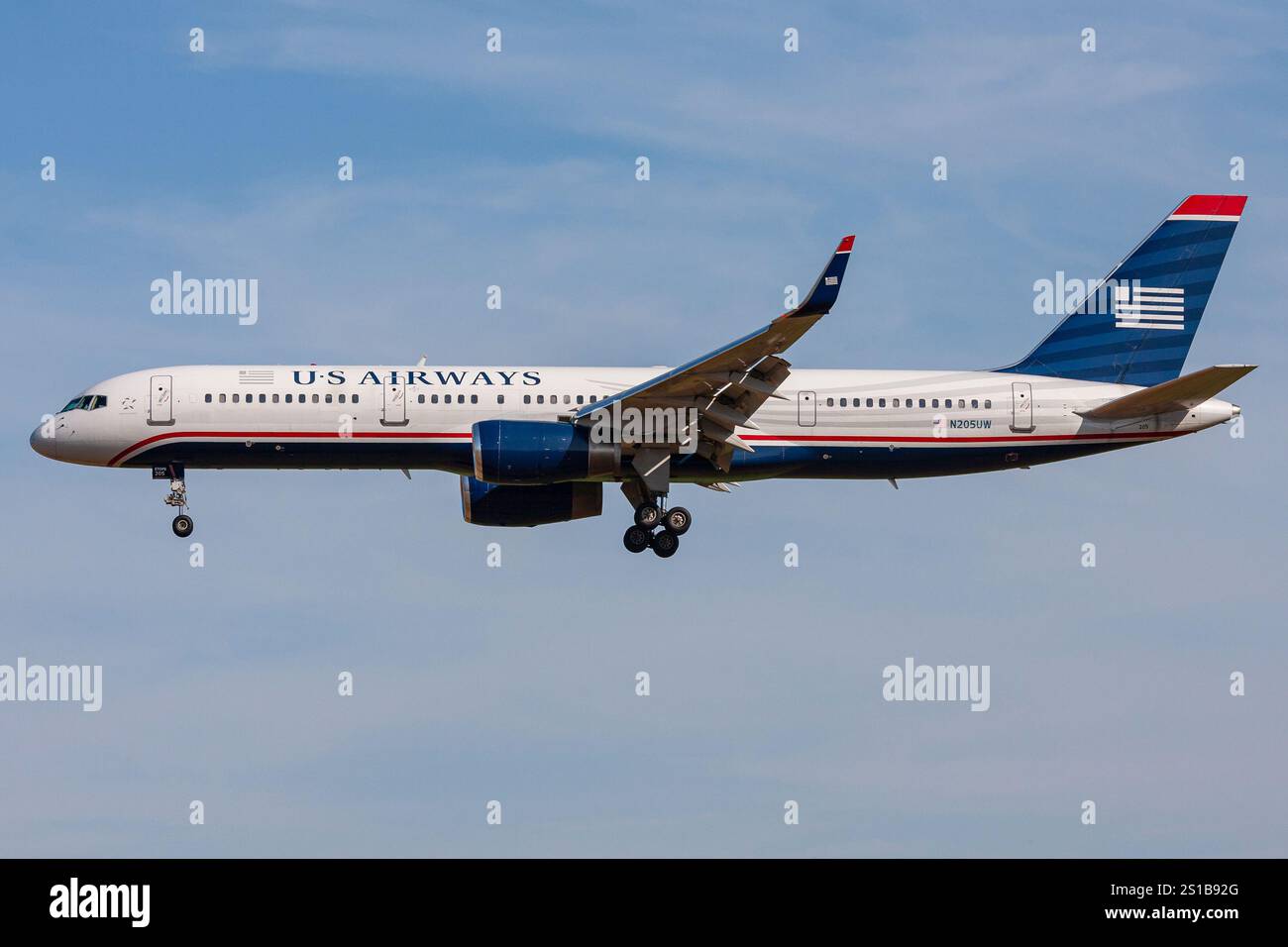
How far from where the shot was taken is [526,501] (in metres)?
50.6

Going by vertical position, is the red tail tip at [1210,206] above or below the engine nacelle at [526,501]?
above

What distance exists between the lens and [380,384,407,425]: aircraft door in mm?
47094

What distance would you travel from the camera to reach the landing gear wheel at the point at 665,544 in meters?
48.4

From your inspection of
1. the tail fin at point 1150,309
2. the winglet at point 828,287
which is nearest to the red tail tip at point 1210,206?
the tail fin at point 1150,309

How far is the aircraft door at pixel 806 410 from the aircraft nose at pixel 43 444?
18186mm

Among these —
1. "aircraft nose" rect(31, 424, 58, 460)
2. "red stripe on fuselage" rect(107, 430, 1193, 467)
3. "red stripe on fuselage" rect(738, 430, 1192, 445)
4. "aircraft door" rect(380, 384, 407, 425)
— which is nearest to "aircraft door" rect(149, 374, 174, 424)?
"red stripe on fuselage" rect(107, 430, 1193, 467)

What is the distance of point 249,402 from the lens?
47.2 meters

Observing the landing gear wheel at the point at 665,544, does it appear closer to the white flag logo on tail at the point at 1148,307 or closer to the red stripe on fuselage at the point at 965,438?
the red stripe on fuselage at the point at 965,438

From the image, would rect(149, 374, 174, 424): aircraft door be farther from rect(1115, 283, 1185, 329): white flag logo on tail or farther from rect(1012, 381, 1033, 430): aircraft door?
rect(1115, 283, 1185, 329): white flag logo on tail

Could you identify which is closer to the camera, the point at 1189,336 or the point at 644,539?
the point at 644,539

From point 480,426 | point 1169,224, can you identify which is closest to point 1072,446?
point 1169,224

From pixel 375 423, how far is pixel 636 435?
20.5 feet

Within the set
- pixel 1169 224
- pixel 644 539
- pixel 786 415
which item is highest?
pixel 1169 224

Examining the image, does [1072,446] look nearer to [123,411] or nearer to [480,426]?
[480,426]
